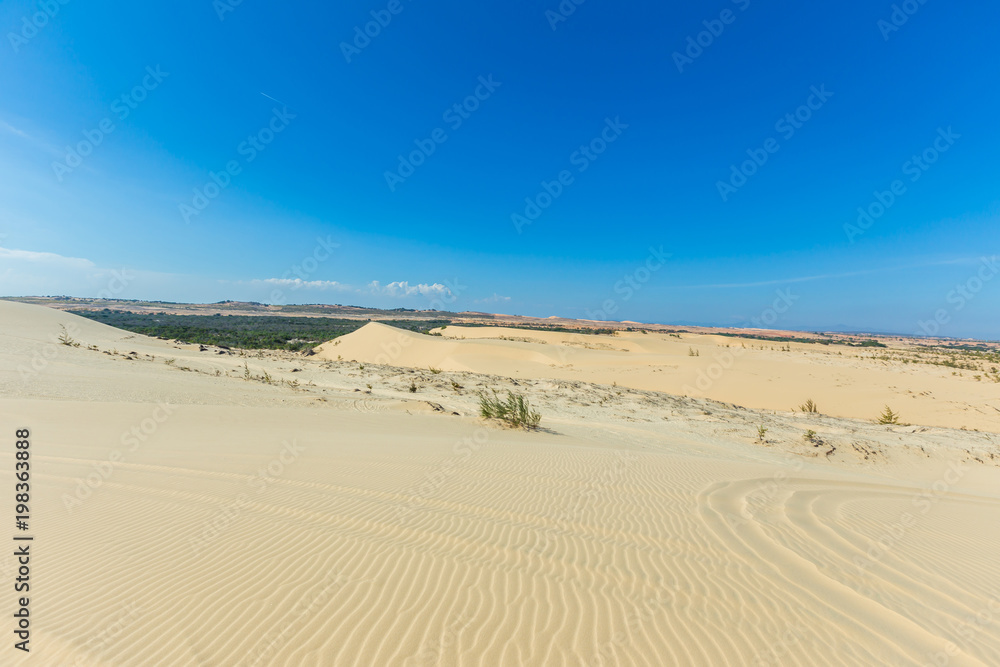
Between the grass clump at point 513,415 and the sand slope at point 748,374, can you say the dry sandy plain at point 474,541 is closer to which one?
the grass clump at point 513,415

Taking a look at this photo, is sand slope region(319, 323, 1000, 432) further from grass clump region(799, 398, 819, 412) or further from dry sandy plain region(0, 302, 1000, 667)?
dry sandy plain region(0, 302, 1000, 667)

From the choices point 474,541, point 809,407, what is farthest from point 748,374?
point 474,541

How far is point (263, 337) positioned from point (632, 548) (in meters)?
35.3

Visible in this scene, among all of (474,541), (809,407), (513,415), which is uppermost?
(809,407)

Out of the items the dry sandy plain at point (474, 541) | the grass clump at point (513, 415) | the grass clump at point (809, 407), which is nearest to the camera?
the dry sandy plain at point (474, 541)

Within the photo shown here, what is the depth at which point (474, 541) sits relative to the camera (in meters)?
4.01

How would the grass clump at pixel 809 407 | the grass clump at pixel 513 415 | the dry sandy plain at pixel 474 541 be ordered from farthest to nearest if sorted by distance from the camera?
the grass clump at pixel 809 407, the grass clump at pixel 513 415, the dry sandy plain at pixel 474 541

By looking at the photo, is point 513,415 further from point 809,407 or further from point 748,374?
point 748,374

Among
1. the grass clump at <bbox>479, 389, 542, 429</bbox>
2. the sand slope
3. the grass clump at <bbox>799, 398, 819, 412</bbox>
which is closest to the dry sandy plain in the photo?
the grass clump at <bbox>479, 389, 542, 429</bbox>

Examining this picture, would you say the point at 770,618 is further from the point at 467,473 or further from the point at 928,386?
the point at 928,386

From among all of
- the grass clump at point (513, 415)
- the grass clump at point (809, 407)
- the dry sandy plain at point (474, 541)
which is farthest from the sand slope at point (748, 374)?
the grass clump at point (513, 415)

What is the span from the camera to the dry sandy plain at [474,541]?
2.67 metres

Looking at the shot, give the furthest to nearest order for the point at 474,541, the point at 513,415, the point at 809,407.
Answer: the point at 809,407 < the point at 513,415 < the point at 474,541

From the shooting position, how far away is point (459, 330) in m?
49.3
